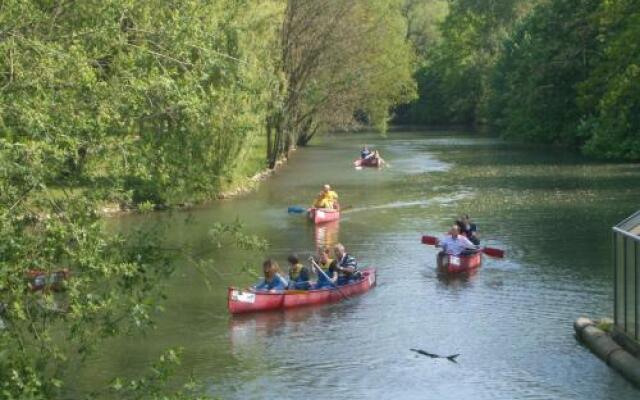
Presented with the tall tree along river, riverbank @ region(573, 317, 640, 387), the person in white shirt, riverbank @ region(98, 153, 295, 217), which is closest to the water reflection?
the tall tree along river

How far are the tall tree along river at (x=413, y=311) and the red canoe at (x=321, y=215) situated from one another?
326 millimetres

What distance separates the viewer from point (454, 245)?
28.2m

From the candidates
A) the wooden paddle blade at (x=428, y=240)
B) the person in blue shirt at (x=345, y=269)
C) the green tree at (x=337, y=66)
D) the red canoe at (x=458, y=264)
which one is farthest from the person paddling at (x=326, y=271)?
the green tree at (x=337, y=66)

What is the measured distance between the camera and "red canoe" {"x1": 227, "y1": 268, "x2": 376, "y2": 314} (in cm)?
2297

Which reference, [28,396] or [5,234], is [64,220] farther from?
[28,396]

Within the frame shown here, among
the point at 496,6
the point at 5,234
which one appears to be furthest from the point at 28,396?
the point at 496,6

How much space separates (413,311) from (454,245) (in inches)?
188

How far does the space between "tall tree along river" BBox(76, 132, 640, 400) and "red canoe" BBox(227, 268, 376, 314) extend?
23cm

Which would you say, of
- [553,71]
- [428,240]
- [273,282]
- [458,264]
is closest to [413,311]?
[273,282]

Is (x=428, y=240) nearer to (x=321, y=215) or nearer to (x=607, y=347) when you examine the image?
(x=321, y=215)

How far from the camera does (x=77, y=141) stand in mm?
11648

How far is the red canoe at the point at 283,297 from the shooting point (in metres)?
23.0

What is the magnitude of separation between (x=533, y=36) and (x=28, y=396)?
6854 cm

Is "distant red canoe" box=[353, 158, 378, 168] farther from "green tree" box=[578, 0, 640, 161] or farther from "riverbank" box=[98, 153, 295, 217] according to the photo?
"green tree" box=[578, 0, 640, 161]
